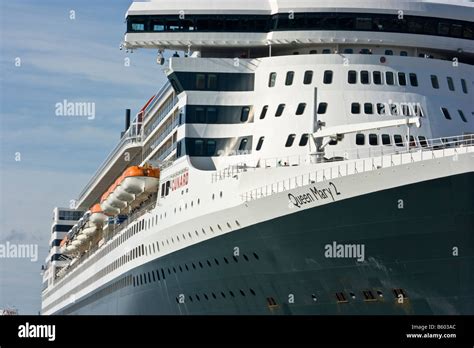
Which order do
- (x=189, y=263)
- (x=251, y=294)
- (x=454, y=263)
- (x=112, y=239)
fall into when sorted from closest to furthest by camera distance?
(x=454, y=263)
(x=251, y=294)
(x=189, y=263)
(x=112, y=239)

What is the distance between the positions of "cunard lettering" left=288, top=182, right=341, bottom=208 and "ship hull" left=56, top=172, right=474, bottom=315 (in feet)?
0.91


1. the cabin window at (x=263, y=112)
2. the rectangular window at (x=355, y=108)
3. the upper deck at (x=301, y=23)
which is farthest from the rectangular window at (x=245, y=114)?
the rectangular window at (x=355, y=108)

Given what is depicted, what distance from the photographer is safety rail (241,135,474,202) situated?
3875 cm

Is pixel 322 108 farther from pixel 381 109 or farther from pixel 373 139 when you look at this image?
pixel 373 139

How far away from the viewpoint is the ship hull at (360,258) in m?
37.5

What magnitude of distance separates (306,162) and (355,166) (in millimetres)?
4215

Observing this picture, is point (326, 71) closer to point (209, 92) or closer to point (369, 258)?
point (209, 92)

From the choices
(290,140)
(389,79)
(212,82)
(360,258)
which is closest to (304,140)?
(290,140)

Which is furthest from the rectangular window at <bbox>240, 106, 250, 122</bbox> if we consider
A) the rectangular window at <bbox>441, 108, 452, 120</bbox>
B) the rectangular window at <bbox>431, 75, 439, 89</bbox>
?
the rectangular window at <bbox>441, 108, 452, 120</bbox>

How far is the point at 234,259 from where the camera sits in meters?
43.8

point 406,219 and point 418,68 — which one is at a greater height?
point 418,68
